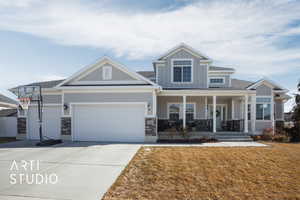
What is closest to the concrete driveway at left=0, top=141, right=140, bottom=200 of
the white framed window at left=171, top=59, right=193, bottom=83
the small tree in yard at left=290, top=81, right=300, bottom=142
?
the white framed window at left=171, top=59, right=193, bottom=83

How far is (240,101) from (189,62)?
5.49 m

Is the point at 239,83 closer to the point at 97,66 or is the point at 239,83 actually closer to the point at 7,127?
the point at 97,66

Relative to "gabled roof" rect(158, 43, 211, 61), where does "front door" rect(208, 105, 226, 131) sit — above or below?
below

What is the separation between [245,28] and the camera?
10852 mm

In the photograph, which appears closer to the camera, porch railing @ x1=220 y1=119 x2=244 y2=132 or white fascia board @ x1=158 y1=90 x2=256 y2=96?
white fascia board @ x1=158 y1=90 x2=256 y2=96

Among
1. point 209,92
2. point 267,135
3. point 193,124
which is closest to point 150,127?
point 193,124

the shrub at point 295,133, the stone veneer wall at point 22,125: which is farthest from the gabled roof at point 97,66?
the shrub at point 295,133

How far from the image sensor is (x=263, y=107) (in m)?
14.2

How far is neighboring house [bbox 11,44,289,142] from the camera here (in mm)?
11258

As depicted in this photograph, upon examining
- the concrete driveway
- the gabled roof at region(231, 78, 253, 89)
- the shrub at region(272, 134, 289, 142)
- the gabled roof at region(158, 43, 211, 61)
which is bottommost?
the shrub at region(272, 134, 289, 142)

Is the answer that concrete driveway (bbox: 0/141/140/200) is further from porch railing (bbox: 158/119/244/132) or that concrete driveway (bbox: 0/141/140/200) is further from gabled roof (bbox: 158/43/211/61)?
gabled roof (bbox: 158/43/211/61)

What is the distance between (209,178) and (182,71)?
35.6 ft

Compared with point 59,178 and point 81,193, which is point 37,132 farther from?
point 81,193

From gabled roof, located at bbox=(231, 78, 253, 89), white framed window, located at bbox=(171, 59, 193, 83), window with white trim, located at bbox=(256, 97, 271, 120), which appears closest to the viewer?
window with white trim, located at bbox=(256, 97, 271, 120)
